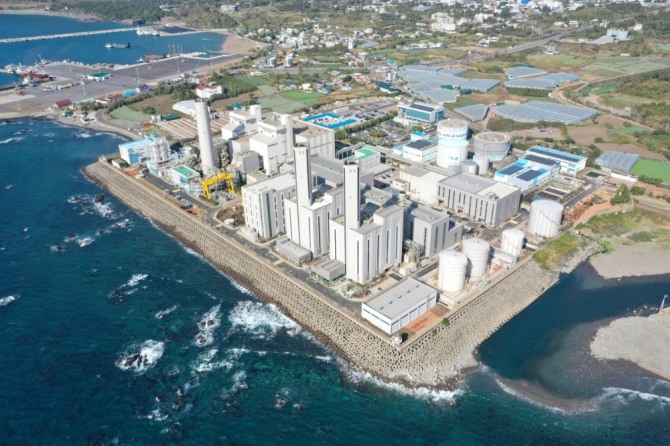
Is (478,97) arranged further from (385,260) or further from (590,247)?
(385,260)

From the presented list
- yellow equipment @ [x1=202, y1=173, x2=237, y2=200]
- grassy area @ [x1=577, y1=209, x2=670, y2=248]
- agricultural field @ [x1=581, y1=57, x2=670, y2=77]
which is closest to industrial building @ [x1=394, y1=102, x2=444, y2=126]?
grassy area @ [x1=577, y1=209, x2=670, y2=248]

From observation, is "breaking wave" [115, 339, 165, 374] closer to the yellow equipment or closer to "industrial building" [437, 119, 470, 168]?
the yellow equipment

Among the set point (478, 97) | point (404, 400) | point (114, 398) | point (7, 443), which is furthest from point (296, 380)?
point (478, 97)

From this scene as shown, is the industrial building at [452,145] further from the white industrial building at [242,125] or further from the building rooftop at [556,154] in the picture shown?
the white industrial building at [242,125]

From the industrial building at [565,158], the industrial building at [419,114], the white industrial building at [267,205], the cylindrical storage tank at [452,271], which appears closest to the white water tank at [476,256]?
the cylindrical storage tank at [452,271]

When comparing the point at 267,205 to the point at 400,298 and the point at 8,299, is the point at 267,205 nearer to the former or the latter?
the point at 400,298

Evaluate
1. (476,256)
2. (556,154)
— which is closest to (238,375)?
(476,256)
